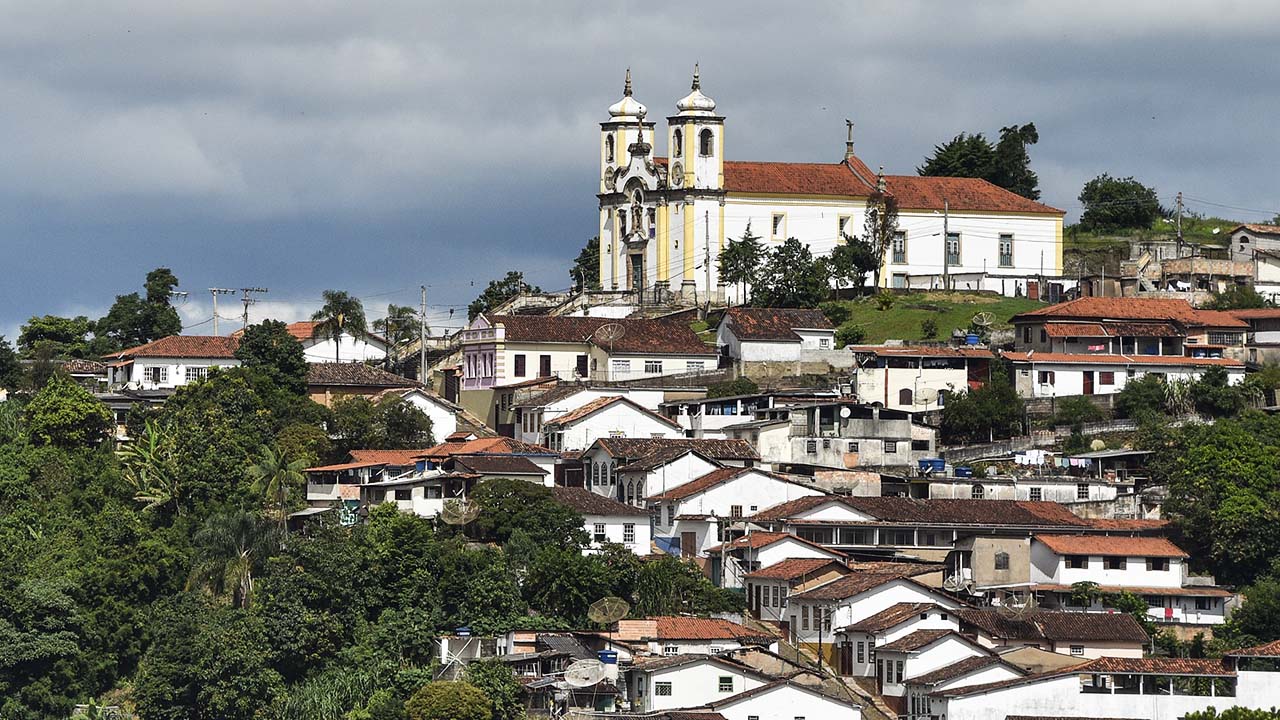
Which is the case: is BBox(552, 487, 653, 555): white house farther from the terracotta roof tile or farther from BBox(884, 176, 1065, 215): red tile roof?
BBox(884, 176, 1065, 215): red tile roof

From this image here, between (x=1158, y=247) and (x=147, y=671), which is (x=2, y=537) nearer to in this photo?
(x=147, y=671)

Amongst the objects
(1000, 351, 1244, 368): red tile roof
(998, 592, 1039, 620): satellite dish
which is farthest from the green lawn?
(998, 592, 1039, 620): satellite dish

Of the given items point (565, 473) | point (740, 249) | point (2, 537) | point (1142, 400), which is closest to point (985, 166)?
point (740, 249)

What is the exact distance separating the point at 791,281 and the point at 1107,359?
57.2 feet

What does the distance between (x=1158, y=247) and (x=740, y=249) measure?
20487 millimetres

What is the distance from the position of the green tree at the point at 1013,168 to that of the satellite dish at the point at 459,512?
178 ft

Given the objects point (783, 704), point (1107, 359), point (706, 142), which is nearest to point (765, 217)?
point (706, 142)

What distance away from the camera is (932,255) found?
11031 cm

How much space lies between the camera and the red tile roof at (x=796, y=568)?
6825 centimetres

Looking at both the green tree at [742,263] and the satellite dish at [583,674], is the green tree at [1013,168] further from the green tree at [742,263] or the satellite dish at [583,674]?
the satellite dish at [583,674]

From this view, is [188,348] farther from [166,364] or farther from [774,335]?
[774,335]

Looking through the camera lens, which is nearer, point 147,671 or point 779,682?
point 779,682

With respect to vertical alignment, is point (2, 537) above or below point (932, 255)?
below

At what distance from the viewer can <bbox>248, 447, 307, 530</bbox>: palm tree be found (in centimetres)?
7856
